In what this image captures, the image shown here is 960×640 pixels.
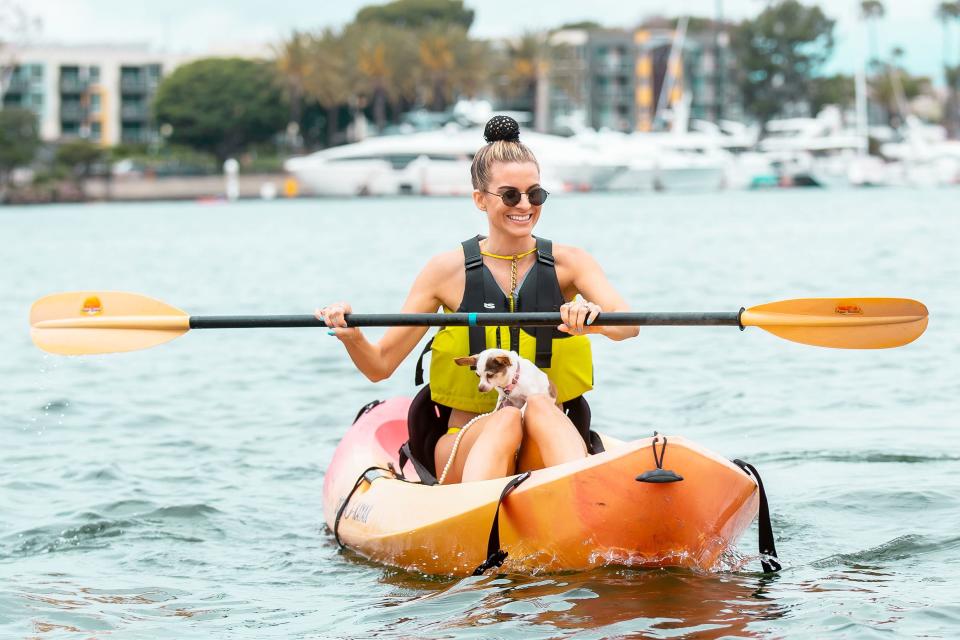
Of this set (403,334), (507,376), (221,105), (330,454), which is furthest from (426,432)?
(221,105)

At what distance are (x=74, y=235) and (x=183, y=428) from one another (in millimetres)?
37547

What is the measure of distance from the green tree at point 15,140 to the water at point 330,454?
5480 cm

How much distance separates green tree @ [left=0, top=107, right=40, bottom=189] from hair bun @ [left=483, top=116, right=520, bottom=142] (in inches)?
2884

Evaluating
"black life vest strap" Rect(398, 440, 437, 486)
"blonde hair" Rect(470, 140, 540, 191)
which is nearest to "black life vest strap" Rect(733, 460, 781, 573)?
"black life vest strap" Rect(398, 440, 437, 486)

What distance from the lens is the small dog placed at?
19.0 ft

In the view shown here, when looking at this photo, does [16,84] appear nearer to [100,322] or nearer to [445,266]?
[100,322]

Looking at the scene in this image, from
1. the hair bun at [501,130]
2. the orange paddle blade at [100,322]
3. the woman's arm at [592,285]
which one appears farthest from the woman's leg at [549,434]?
the orange paddle blade at [100,322]

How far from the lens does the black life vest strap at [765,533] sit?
567 cm

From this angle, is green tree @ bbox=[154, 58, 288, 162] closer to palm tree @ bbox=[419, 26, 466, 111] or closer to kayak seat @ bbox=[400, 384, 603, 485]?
palm tree @ bbox=[419, 26, 466, 111]

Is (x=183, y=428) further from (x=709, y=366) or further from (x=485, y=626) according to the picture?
(x=485, y=626)

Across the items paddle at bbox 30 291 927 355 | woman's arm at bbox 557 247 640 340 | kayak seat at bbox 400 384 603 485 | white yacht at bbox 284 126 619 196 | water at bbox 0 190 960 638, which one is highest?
white yacht at bbox 284 126 619 196

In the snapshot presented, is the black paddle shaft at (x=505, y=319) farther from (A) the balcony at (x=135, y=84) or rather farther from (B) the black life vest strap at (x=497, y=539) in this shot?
(A) the balcony at (x=135, y=84)

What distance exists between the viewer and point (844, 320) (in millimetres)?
6430

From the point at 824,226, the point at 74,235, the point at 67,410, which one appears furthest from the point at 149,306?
the point at 74,235
